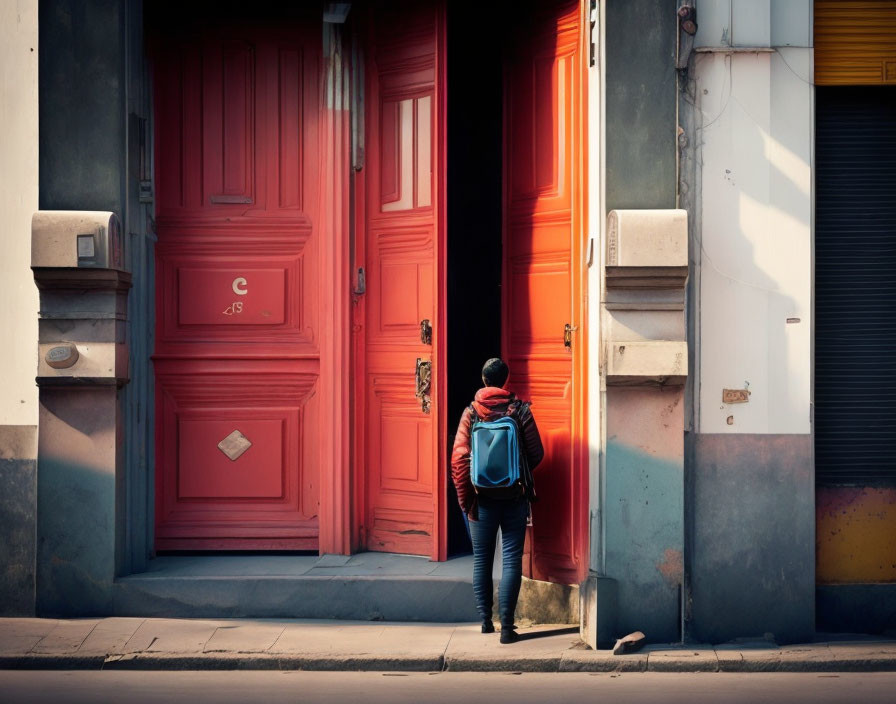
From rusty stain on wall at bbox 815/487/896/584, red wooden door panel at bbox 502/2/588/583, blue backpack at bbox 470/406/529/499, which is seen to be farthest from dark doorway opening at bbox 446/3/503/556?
rusty stain on wall at bbox 815/487/896/584

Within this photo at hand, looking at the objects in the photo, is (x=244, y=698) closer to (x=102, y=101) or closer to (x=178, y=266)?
(x=178, y=266)

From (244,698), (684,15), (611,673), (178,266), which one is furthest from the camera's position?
(178,266)

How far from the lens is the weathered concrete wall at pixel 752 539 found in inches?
309

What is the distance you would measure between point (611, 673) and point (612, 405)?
5.66 feet

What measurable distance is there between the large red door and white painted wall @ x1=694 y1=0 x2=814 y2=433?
3.02 meters

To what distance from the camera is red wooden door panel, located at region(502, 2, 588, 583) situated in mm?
8477

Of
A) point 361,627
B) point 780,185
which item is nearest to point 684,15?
point 780,185

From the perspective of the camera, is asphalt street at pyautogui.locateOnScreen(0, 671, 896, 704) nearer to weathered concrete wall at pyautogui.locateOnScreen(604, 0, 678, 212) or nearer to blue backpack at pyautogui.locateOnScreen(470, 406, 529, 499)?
blue backpack at pyautogui.locateOnScreen(470, 406, 529, 499)

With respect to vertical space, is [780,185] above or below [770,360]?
above

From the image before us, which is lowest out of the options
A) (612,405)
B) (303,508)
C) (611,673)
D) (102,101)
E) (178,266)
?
(611,673)

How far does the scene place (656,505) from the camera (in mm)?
7859

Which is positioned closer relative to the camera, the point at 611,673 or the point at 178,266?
the point at 611,673

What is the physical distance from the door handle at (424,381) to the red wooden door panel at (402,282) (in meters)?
0.02

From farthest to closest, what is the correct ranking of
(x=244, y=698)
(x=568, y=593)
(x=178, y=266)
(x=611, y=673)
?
(x=178, y=266), (x=568, y=593), (x=611, y=673), (x=244, y=698)
